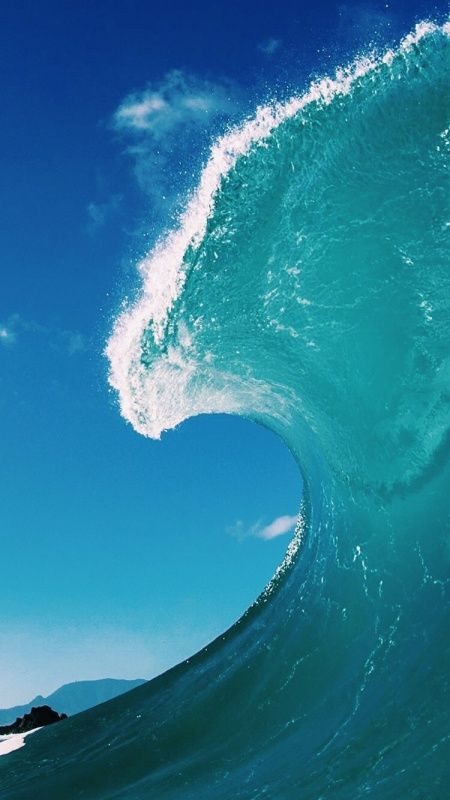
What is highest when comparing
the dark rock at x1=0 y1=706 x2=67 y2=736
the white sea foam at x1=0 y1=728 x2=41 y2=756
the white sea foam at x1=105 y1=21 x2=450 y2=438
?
the white sea foam at x1=105 y1=21 x2=450 y2=438

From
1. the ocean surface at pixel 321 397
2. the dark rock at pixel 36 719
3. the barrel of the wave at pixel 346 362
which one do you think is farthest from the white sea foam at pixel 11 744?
the barrel of the wave at pixel 346 362

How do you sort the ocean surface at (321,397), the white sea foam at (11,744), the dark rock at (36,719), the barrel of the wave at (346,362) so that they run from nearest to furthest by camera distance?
1. the ocean surface at (321,397)
2. the barrel of the wave at (346,362)
3. the white sea foam at (11,744)
4. the dark rock at (36,719)

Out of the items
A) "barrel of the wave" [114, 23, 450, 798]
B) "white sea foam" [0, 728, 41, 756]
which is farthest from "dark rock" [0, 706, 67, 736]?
"barrel of the wave" [114, 23, 450, 798]

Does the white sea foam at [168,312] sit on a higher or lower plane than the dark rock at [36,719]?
higher

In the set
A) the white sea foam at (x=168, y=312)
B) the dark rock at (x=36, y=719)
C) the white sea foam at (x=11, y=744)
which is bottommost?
the white sea foam at (x=11, y=744)

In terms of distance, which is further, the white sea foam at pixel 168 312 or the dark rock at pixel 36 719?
the dark rock at pixel 36 719

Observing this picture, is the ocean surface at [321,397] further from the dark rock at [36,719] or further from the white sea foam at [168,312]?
the dark rock at [36,719]

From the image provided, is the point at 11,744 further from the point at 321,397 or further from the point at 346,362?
the point at 346,362

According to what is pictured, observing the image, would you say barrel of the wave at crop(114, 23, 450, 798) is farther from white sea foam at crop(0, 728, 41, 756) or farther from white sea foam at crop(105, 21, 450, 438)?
white sea foam at crop(0, 728, 41, 756)

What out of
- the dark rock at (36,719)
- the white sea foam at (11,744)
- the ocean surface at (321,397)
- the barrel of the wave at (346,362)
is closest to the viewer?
the ocean surface at (321,397)
